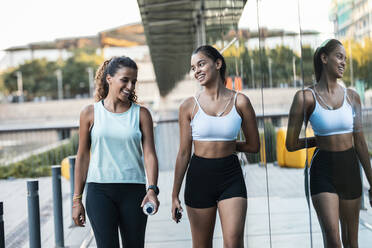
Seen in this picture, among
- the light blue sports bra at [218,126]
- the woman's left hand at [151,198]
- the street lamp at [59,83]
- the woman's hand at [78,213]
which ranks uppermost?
the street lamp at [59,83]

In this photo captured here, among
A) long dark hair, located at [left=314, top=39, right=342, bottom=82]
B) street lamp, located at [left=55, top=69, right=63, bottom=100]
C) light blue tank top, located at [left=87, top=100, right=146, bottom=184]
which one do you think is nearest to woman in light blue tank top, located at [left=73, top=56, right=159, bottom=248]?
light blue tank top, located at [left=87, top=100, right=146, bottom=184]

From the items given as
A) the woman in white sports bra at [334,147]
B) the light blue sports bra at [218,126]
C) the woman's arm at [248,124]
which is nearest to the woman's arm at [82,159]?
the light blue sports bra at [218,126]

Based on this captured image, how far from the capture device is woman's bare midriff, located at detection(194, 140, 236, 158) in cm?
340

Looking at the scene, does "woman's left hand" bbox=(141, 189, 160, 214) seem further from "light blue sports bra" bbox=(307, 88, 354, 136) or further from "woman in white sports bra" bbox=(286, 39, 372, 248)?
"light blue sports bra" bbox=(307, 88, 354, 136)

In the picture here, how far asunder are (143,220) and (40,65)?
347 feet

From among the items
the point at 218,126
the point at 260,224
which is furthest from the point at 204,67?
the point at 260,224

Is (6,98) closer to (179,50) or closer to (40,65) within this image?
(40,65)

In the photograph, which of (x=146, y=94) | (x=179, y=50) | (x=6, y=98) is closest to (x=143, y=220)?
(x=179, y=50)

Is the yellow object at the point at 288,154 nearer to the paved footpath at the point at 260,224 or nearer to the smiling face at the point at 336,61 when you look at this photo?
the paved footpath at the point at 260,224

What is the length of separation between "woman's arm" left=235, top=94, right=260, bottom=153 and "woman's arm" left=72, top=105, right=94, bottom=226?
0.96 metres

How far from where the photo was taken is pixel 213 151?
11.2ft

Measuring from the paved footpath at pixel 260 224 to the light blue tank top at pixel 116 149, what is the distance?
0.95m

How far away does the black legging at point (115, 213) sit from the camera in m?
3.17

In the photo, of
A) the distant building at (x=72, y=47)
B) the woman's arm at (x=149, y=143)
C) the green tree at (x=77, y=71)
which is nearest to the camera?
the woman's arm at (x=149, y=143)
